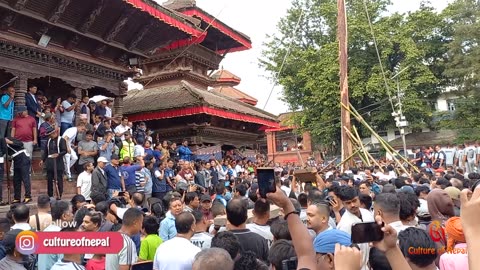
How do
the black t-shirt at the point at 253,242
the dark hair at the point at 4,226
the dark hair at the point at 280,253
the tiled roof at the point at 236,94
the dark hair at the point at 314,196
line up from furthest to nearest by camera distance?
1. the tiled roof at the point at 236,94
2. the dark hair at the point at 314,196
3. the dark hair at the point at 4,226
4. the black t-shirt at the point at 253,242
5. the dark hair at the point at 280,253

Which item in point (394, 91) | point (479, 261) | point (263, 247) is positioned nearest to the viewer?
point (479, 261)

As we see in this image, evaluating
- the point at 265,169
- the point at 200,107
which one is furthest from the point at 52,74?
the point at 265,169

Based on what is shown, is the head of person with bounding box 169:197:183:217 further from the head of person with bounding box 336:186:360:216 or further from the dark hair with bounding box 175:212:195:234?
the head of person with bounding box 336:186:360:216

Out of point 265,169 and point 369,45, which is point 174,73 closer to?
point 265,169

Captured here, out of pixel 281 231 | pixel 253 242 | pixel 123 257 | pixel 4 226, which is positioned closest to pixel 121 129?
pixel 4 226

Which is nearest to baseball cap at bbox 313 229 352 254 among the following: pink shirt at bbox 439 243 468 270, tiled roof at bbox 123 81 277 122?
pink shirt at bbox 439 243 468 270

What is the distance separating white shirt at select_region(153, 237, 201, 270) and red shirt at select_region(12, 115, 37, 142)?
6.48 metres

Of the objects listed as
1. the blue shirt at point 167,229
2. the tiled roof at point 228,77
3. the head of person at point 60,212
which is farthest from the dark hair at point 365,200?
→ the tiled roof at point 228,77

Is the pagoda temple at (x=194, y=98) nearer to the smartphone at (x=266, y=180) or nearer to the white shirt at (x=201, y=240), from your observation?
the white shirt at (x=201, y=240)

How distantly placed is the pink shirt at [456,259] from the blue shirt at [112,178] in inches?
300

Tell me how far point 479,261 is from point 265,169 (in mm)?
1203

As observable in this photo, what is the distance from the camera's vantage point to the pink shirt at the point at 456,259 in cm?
288

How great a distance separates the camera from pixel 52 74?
11.2m

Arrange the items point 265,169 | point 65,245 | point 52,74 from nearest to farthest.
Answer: point 65,245 → point 265,169 → point 52,74
